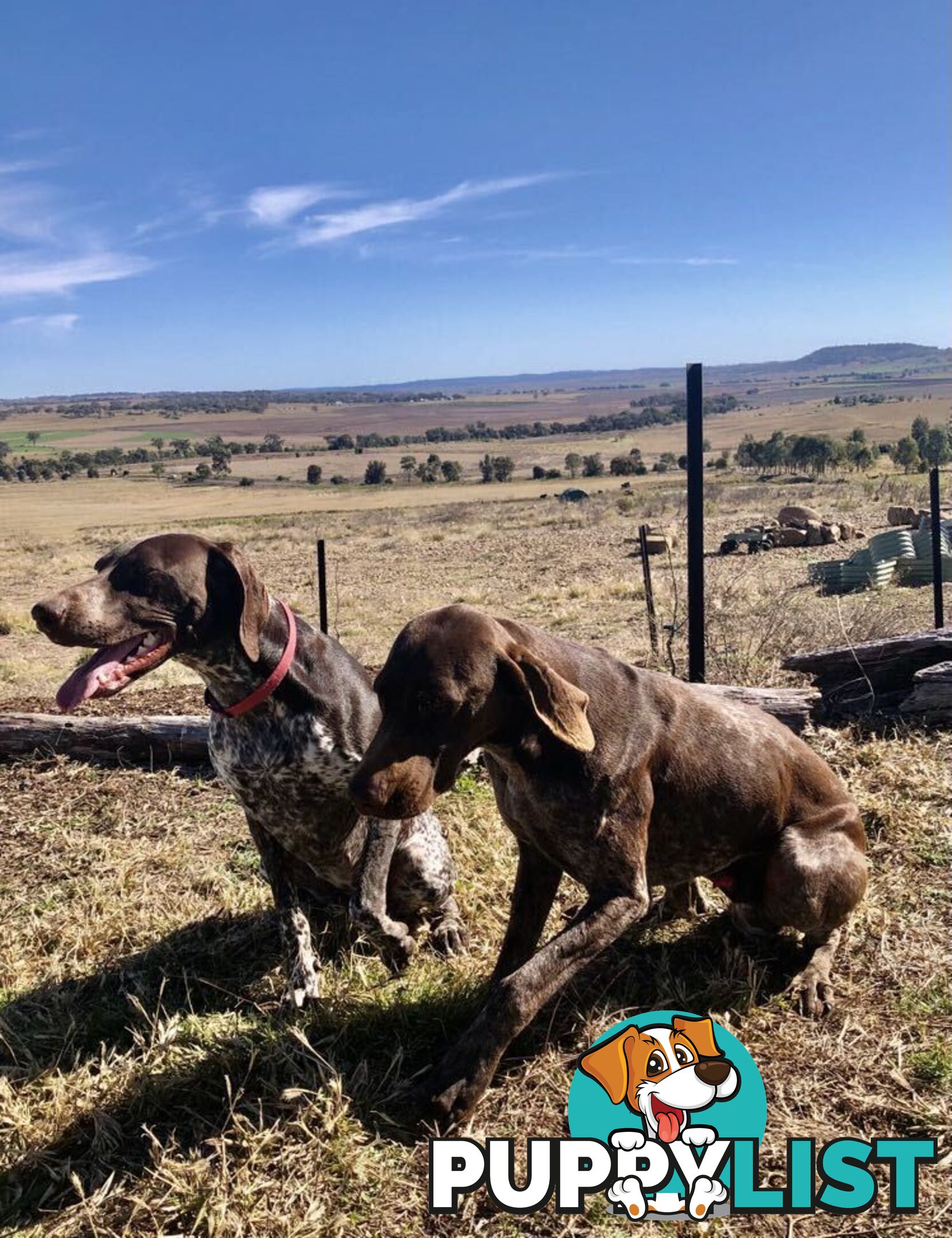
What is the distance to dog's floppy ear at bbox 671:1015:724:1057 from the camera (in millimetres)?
3010

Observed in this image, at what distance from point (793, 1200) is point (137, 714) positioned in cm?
606

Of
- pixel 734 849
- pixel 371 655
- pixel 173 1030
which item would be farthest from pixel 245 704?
pixel 371 655

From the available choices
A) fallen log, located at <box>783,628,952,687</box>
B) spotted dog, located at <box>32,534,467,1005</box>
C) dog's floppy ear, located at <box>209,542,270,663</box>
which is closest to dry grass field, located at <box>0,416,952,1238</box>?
spotted dog, located at <box>32,534,467,1005</box>

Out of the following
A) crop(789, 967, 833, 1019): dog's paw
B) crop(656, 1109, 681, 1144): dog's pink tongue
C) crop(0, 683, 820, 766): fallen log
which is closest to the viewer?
crop(656, 1109, 681, 1144): dog's pink tongue

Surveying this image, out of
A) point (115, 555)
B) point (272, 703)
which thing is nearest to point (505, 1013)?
point (272, 703)

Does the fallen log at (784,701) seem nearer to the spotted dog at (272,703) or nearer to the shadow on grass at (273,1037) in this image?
the shadow on grass at (273,1037)

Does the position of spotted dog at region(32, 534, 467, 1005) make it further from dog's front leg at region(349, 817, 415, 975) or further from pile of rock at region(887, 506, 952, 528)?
pile of rock at region(887, 506, 952, 528)

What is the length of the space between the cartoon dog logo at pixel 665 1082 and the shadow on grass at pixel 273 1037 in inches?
19.2

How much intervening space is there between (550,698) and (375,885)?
1.31 meters

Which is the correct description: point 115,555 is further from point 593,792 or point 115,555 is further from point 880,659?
point 880,659

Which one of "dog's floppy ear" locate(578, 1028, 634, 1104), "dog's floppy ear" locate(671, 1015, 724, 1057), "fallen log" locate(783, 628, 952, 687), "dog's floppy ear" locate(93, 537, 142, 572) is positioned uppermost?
"dog's floppy ear" locate(93, 537, 142, 572)

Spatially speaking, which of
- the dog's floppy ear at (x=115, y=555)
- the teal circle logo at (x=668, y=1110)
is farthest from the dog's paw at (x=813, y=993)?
the dog's floppy ear at (x=115, y=555)

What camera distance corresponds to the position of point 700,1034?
3.06 meters

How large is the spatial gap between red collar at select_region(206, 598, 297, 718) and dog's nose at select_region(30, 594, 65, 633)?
2.19 ft
